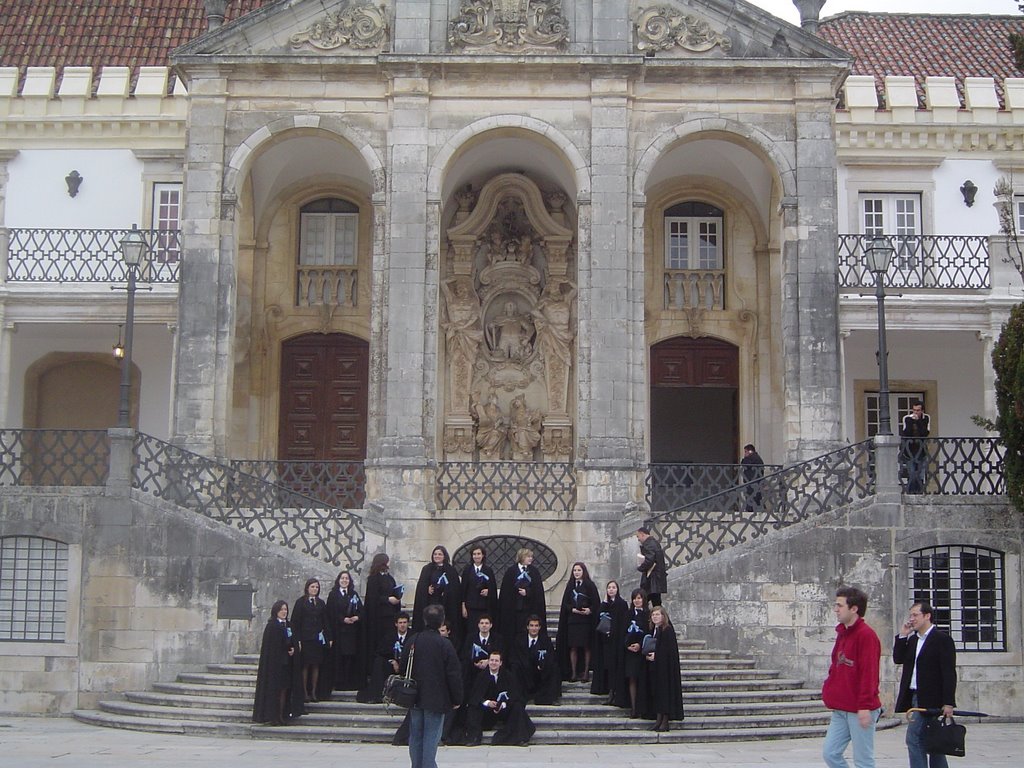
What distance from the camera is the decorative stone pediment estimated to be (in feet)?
72.2

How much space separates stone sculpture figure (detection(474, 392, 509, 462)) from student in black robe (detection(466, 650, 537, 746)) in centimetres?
860

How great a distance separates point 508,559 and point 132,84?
481 inches

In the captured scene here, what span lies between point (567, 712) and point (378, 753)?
8.08 ft

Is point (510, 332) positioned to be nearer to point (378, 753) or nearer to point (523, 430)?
point (523, 430)

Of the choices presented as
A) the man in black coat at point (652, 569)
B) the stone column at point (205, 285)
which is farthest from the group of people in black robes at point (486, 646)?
the stone column at point (205, 285)

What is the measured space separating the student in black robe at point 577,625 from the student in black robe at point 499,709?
1.63 metres

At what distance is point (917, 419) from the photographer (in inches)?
834

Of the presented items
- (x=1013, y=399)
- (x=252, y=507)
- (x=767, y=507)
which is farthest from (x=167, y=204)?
(x=1013, y=399)

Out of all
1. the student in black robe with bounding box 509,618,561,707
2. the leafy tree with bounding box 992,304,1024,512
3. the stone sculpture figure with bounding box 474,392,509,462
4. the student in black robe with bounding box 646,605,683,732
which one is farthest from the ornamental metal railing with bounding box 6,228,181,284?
the leafy tree with bounding box 992,304,1024,512

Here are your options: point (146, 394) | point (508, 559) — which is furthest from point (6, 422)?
point (508, 559)

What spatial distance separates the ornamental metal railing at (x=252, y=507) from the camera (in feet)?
63.1

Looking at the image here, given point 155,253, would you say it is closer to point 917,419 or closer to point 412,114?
point 412,114

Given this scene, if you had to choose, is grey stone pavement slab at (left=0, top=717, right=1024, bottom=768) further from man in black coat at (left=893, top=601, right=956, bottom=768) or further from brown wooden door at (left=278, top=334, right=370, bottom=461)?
brown wooden door at (left=278, top=334, right=370, bottom=461)

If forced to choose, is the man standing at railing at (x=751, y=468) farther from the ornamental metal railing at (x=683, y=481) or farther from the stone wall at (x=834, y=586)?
the stone wall at (x=834, y=586)
